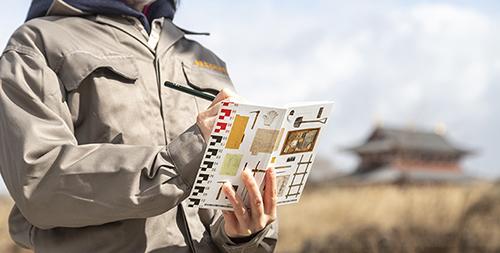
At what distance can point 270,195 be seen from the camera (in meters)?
1.48

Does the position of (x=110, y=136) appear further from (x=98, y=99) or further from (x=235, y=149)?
(x=235, y=149)

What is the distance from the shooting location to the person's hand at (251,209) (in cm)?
145

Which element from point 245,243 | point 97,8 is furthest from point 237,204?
point 97,8

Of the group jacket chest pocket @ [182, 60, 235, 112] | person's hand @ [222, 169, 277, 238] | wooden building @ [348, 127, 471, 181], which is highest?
jacket chest pocket @ [182, 60, 235, 112]

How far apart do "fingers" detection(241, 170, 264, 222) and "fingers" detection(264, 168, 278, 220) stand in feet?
0.05

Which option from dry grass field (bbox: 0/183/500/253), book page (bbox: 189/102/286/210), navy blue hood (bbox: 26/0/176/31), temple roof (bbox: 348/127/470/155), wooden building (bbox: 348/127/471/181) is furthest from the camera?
temple roof (bbox: 348/127/470/155)

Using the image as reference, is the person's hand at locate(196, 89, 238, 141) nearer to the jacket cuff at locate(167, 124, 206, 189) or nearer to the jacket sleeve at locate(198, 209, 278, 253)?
the jacket cuff at locate(167, 124, 206, 189)

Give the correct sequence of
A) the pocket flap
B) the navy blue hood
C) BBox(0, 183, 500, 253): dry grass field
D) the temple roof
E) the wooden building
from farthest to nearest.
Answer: the temple roof → the wooden building → BBox(0, 183, 500, 253): dry grass field → the navy blue hood → the pocket flap

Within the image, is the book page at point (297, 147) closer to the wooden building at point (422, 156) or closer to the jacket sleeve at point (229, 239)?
the jacket sleeve at point (229, 239)

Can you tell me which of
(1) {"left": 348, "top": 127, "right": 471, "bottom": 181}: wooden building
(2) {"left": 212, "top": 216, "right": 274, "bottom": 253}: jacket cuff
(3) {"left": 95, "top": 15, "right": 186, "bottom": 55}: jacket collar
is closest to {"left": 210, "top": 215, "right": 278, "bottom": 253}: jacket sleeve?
(2) {"left": 212, "top": 216, "right": 274, "bottom": 253}: jacket cuff

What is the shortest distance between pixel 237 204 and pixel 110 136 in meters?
0.27

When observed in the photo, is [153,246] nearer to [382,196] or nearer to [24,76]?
[24,76]

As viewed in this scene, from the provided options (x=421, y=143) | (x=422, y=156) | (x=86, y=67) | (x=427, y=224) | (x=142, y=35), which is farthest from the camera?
(x=421, y=143)

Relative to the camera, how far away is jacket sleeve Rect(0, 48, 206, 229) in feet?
4.60
